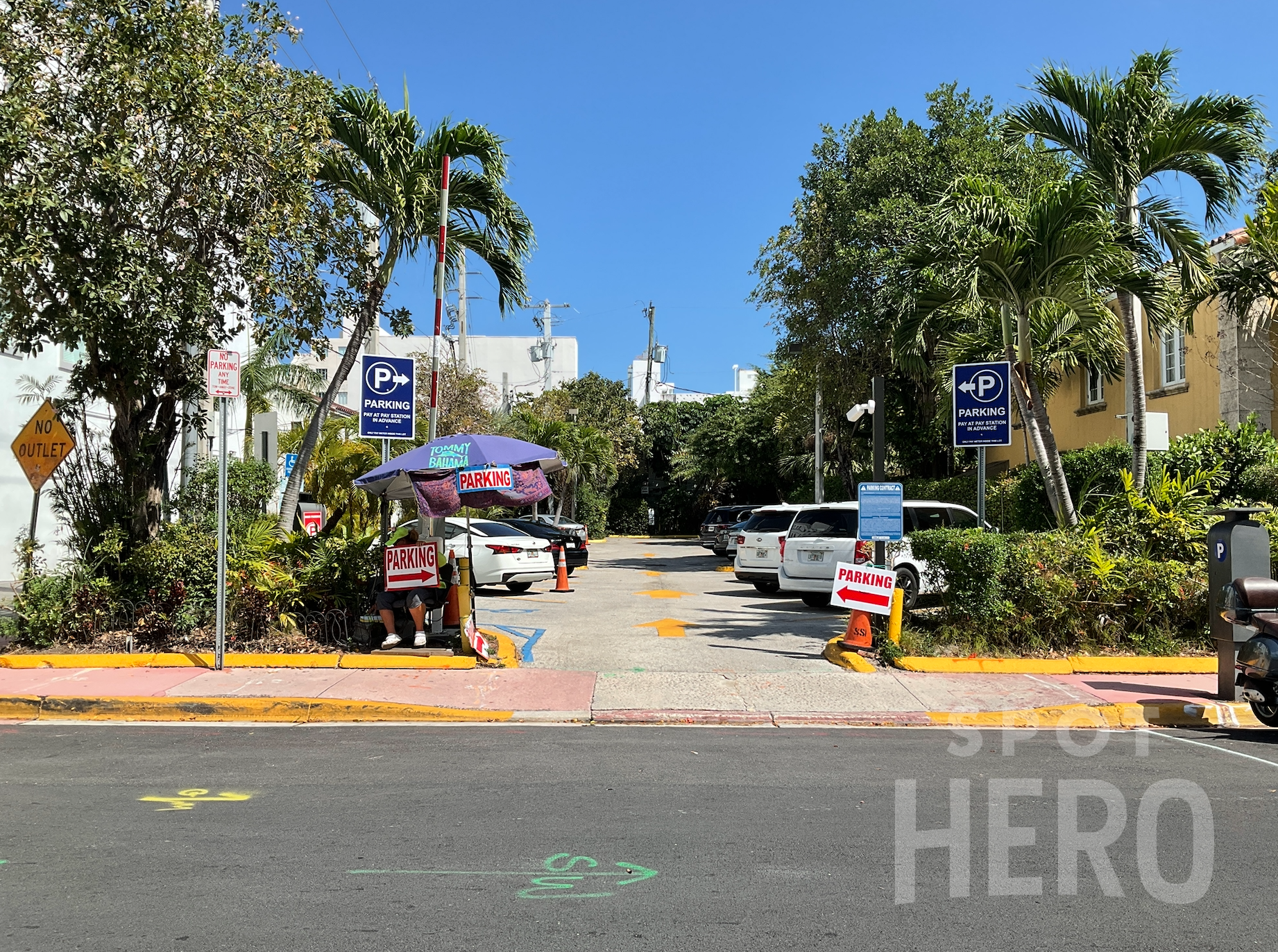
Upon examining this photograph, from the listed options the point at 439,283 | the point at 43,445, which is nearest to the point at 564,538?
the point at 439,283

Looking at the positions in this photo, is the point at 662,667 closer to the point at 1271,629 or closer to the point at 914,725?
the point at 914,725

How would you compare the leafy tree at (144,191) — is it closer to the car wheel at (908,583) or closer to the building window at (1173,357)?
the car wheel at (908,583)

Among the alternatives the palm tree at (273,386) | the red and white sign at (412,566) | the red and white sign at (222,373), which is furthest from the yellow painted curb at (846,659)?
the palm tree at (273,386)

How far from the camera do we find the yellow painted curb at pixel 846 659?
1098 centimetres

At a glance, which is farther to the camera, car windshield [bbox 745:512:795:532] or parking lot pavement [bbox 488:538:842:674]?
car windshield [bbox 745:512:795:532]

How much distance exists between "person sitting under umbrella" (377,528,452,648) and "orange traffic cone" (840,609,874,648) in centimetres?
473

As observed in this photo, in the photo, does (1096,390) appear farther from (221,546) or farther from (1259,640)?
(221,546)

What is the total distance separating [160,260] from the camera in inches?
416

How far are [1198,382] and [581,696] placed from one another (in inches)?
679

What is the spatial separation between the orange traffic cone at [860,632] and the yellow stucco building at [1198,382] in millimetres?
8879

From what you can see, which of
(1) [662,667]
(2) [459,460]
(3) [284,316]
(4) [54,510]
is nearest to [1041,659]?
(1) [662,667]

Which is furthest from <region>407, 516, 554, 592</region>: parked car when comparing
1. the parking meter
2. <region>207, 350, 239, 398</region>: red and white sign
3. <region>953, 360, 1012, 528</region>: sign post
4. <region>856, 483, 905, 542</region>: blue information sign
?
the parking meter

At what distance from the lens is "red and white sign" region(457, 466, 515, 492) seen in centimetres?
1093

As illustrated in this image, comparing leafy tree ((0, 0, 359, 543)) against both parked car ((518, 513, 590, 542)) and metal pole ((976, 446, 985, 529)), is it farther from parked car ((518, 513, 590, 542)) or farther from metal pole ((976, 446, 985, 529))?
parked car ((518, 513, 590, 542))
